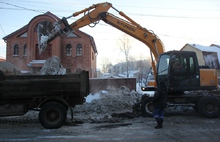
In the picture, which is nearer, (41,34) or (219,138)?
(219,138)

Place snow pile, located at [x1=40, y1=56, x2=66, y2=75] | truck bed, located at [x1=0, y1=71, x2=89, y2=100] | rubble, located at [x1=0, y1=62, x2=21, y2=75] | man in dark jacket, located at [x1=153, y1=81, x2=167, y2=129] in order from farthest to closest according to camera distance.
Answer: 1. snow pile, located at [x1=40, y1=56, x2=66, y2=75]
2. rubble, located at [x1=0, y1=62, x2=21, y2=75]
3. man in dark jacket, located at [x1=153, y1=81, x2=167, y2=129]
4. truck bed, located at [x1=0, y1=71, x2=89, y2=100]

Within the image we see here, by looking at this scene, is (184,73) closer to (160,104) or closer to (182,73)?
(182,73)

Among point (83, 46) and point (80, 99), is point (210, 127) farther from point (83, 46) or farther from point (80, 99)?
point (83, 46)

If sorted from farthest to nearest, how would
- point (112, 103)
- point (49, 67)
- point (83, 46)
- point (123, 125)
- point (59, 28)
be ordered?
1. point (83, 46)
2. point (49, 67)
3. point (112, 103)
4. point (59, 28)
5. point (123, 125)

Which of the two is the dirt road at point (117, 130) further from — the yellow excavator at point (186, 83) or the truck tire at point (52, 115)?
the yellow excavator at point (186, 83)

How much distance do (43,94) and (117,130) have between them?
300 cm

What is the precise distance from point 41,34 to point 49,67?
8.46m

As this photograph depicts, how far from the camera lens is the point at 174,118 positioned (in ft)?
32.9

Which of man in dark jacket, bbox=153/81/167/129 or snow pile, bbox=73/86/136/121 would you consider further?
snow pile, bbox=73/86/136/121

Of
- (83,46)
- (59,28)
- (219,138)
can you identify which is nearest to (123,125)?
(219,138)

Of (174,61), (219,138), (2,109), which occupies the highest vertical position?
(174,61)

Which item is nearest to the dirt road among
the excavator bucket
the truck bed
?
the truck bed

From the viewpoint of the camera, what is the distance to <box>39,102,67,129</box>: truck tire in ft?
26.6

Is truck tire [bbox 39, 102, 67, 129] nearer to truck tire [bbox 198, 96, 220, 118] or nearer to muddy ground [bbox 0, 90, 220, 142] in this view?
muddy ground [bbox 0, 90, 220, 142]
